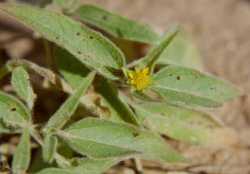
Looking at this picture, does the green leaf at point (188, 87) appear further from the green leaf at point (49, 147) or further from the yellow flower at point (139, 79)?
the green leaf at point (49, 147)

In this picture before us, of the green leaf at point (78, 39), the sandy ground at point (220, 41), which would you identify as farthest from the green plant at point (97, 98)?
the sandy ground at point (220, 41)

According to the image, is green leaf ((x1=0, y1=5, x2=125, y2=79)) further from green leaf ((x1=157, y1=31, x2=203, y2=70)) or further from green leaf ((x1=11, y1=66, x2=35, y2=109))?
green leaf ((x1=157, y1=31, x2=203, y2=70))

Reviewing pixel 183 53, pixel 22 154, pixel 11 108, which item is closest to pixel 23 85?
pixel 11 108

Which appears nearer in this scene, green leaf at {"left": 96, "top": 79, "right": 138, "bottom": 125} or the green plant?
the green plant

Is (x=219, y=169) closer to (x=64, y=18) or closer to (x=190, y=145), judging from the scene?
(x=190, y=145)

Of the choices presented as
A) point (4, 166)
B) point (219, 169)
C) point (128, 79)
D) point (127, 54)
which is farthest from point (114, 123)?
point (127, 54)

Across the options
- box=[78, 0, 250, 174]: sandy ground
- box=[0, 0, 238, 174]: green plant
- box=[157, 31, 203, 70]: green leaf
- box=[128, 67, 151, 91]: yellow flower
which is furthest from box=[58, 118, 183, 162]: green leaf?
box=[157, 31, 203, 70]: green leaf
